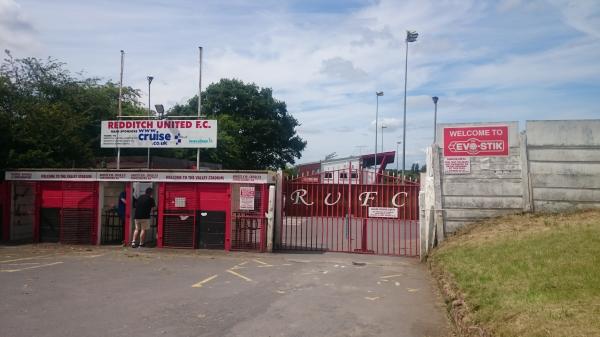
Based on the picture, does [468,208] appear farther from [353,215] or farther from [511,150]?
[353,215]

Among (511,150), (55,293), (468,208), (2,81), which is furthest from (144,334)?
(2,81)

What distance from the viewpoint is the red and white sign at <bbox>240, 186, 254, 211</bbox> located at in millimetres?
14430

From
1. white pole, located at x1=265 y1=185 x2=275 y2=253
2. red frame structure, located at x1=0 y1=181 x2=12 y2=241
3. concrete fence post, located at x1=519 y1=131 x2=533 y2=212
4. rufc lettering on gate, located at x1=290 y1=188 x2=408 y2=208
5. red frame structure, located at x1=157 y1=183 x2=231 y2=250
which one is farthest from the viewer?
red frame structure, located at x1=0 y1=181 x2=12 y2=241

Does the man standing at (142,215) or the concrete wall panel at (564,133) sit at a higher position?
the concrete wall panel at (564,133)

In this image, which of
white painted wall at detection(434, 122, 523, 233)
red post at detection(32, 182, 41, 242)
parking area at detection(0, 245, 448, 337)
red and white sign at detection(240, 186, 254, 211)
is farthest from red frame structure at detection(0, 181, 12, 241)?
white painted wall at detection(434, 122, 523, 233)

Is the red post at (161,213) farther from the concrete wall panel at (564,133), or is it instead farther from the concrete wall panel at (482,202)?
the concrete wall panel at (564,133)

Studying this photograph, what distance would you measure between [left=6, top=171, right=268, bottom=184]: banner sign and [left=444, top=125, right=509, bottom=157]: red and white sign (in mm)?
5338

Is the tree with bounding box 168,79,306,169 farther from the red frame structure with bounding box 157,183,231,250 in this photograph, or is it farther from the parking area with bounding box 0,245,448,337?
the parking area with bounding box 0,245,448,337

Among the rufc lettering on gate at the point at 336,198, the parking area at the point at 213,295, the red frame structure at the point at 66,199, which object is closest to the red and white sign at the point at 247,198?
the rufc lettering on gate at the point at 336,198

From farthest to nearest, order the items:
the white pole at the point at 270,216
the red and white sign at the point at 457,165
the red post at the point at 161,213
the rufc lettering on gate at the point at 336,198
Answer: the red post at the point at 161,213, the rufc lettering on gate at the point at 336,198, the white pole at the point at 270,216, the red and white sign at the point at 457,165

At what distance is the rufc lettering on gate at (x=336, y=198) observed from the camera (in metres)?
14.4

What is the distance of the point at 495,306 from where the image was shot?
6.32m

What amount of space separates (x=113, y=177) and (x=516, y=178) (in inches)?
Answer: 463

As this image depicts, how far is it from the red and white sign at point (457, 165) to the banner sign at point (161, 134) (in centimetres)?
723
